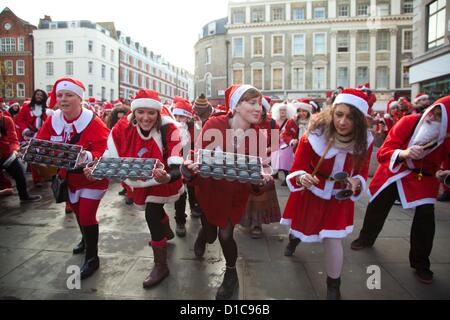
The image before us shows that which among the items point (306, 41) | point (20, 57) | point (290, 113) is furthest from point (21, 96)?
point (290, 113)

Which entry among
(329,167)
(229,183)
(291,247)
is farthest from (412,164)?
(229,183)

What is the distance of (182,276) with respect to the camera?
11.0ft

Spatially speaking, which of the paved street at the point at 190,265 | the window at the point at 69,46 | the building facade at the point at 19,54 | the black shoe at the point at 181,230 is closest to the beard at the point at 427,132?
the paved street at the point at 190,265

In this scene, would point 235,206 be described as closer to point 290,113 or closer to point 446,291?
point 446,291

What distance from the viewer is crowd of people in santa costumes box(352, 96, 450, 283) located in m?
3.19

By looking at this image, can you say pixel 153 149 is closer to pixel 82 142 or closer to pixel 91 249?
pixel 82 142

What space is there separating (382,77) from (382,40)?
4.28 metres

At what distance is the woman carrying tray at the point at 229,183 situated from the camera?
2.95 metres

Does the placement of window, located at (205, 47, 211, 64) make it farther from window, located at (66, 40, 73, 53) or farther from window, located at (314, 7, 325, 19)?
window, located at (66, 40, 73, 53)

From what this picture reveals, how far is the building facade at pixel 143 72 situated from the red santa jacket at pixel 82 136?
4751 centimetres

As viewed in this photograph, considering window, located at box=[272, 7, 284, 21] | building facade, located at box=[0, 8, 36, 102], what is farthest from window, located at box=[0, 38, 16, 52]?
window, located at box=[272, 7, 284, 21]

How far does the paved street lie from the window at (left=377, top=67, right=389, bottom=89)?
37.3 m

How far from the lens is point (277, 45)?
40469 mm
